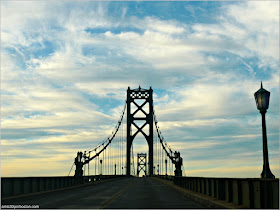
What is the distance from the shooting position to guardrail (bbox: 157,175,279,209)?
14031 millimetres

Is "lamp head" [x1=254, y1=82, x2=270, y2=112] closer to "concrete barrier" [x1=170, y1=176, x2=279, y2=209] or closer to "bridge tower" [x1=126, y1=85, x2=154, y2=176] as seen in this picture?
"concrete barrier" [x1=170, y1=176, x2=279, y2=209]

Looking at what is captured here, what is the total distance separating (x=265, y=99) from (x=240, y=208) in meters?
6.33

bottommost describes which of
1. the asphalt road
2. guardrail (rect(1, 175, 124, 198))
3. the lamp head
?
the asphalt road

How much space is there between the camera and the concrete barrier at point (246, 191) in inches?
552

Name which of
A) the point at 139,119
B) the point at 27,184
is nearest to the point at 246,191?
the point at 27,184

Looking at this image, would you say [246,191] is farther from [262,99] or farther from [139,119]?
[139,119]

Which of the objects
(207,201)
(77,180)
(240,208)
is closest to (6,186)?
(207,201)

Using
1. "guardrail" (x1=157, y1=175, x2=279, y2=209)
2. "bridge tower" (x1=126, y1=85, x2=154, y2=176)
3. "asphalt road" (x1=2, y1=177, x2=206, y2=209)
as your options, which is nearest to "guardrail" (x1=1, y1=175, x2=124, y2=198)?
"asphalt road" (x1=2, y1=177, x2=206, y2=209)

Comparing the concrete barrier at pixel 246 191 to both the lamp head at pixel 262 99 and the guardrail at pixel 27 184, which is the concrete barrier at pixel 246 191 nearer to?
the lamp head at pixel 262 99

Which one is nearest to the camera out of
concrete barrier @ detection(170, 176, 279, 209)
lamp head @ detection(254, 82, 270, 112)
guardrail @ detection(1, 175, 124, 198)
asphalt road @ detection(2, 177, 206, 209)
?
concrete barrier @ detection(170, 176, 279, 209)

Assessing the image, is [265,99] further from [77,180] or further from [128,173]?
[128,173]

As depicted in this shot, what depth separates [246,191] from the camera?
15984 millimetres

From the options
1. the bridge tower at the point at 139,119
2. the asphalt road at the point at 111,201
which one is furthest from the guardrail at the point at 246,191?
the bridge tower at the point at 139,119

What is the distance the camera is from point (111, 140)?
88625mm
